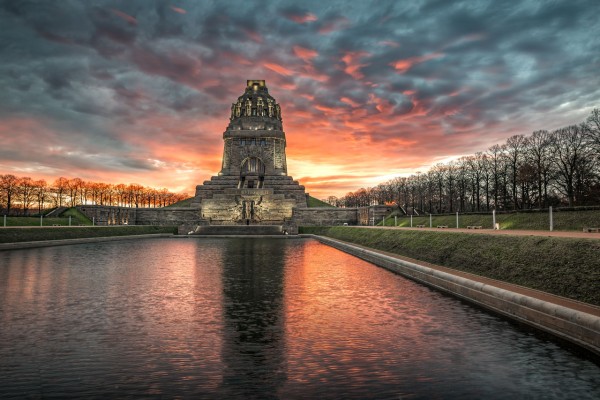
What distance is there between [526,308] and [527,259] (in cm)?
396

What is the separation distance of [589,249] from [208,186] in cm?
8796

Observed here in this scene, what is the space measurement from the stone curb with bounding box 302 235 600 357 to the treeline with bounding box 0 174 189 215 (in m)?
90.0

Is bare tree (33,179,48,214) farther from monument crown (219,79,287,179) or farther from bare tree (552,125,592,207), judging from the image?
bare tree (552,125,592,207)

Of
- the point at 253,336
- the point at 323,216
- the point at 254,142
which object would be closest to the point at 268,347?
the point at 253,336

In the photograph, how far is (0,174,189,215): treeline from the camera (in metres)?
94.5

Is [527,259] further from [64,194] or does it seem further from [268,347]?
[64,194]

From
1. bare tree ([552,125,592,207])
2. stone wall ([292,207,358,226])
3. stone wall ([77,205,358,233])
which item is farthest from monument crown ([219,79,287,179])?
bare tree ([552,125,592,207])

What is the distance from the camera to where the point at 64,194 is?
113 metres

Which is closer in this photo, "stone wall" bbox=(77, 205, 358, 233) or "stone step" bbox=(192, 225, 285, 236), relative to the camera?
"stone step" bbox=(192, 225, 285, 236)

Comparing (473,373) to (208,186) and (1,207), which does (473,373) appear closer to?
(208,186)

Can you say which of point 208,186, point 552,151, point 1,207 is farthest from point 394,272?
point 1,207

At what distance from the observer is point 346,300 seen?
1280 cm

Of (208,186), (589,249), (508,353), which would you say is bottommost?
(508,353)

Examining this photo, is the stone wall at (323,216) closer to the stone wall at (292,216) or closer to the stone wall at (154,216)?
the stone wall at (292,216)
